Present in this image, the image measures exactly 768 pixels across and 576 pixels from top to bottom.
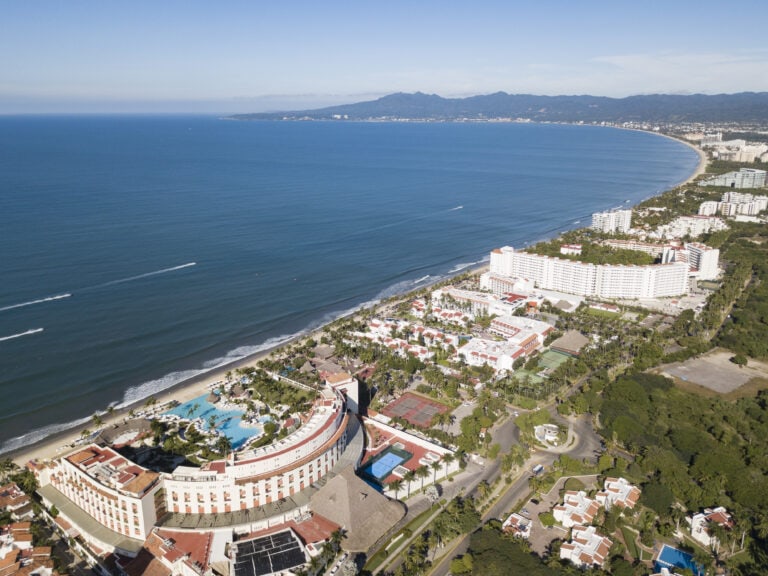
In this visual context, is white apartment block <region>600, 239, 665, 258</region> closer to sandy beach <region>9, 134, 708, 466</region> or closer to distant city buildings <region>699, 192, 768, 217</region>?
distant city buildings <region>699, 192, 768, 217</region>

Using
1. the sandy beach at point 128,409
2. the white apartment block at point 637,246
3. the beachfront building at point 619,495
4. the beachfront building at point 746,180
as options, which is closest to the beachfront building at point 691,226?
the white apartment block at point 637,246

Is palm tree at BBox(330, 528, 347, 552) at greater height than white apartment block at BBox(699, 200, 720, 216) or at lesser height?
lesser

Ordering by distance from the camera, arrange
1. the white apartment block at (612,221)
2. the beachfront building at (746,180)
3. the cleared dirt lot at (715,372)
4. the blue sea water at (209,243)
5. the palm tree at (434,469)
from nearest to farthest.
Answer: the palm tree at (434,469) → the cleared dirt lot at (715,372) → the blue sea water at (209,243) → the white apartment block at (612,221) → the beachfront building at (746,180)

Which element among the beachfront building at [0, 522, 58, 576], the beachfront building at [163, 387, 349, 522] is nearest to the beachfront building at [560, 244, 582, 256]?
the beachfront building at [163, 387, 349, 522]

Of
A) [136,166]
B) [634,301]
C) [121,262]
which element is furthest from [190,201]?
[634,301]

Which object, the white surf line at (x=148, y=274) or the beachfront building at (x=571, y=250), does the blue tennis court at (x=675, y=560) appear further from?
the white surf line at (x=148, y=274)

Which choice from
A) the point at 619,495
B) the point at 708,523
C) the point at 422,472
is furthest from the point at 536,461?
the point at 708,523
